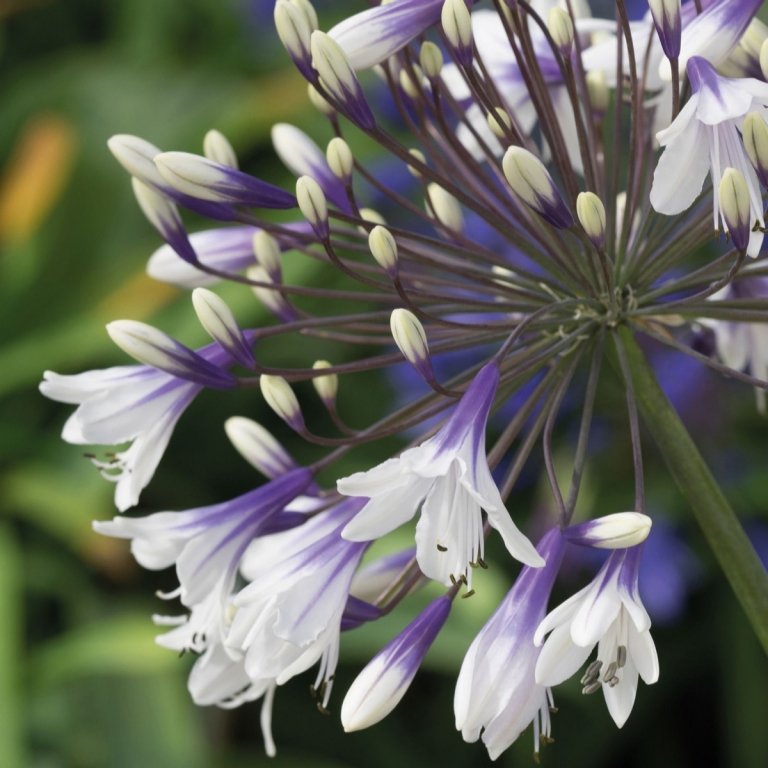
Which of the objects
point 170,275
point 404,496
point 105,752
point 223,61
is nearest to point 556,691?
point 105,752

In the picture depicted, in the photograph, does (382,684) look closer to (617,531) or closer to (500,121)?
(617,531)

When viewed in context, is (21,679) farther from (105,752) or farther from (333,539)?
(333,539)

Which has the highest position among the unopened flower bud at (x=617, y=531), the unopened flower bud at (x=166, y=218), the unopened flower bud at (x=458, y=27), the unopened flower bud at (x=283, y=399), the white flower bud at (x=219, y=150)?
the unopened flower bud at (x=458, y=27)

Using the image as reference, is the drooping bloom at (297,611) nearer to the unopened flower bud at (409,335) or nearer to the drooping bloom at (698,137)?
the unopened flower bud at (409,335)

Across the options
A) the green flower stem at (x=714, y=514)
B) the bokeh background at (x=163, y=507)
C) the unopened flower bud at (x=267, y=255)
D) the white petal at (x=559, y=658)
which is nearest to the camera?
the white petal at (x=559, y=658)

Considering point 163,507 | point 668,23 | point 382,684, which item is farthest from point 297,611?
point 163,507

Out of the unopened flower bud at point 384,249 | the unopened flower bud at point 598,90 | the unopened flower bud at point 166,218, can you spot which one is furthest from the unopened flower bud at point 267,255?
the unopened flower bud at point 598,90
